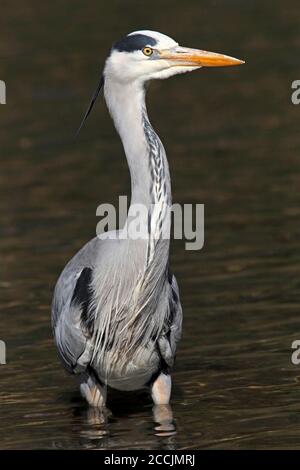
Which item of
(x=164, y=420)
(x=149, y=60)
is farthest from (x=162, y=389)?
(x=149, y=60)

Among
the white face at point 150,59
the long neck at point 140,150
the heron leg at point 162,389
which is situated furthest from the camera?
the heron leg at point 162,389

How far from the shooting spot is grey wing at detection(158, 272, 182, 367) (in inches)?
310

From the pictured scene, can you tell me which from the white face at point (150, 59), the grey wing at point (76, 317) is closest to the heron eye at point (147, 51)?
the white face at point (150, 59)

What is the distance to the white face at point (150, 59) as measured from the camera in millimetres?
7539

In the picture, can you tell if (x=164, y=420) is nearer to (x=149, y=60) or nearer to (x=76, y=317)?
(x=76, y=317)

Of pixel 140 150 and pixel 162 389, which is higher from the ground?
pixel 140 150

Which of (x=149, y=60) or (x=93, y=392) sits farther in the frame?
(x=93, y=392)

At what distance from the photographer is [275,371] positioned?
8.47 metres

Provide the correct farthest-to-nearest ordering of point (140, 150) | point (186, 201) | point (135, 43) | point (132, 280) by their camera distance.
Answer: point (186, 201), point (132, 280), point (135, 43), point (140, 150)

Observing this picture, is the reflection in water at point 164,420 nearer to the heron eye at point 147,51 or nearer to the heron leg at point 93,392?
the heron leg at point 93,392

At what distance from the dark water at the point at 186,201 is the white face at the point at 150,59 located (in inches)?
77.2

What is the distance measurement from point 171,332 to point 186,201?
14.7 ft

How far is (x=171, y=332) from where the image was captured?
7.98 metres
